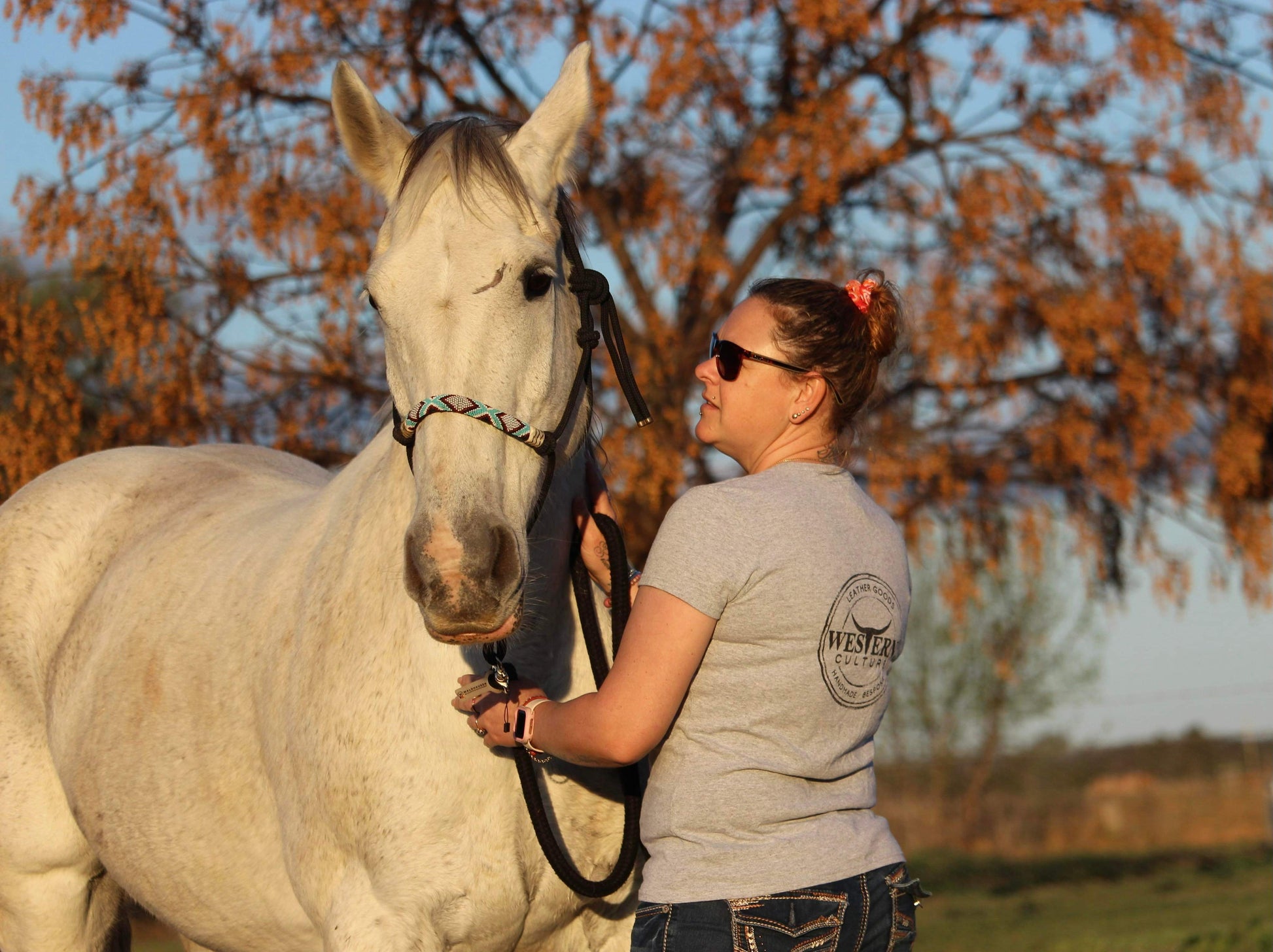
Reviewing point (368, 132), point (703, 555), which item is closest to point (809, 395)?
point (703, 555)

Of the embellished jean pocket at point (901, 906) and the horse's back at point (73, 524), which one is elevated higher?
the horse's back at point (73, 524)

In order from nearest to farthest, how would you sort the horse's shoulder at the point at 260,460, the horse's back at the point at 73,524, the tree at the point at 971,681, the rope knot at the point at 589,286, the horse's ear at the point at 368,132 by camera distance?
1. the horse's ear at the point at 368,132
2. the rope knot at the point at 589,286
3. the horse's back at the point at 73,524
4. the horse's shoulder at the point at 260,460
5. the tree at the point at 971,681

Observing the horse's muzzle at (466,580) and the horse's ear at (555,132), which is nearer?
the horse's muzzle at (466,580)

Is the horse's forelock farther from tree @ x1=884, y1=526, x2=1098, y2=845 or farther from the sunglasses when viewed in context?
tree @ x1=884, y1=526, x2=1098, y2=845

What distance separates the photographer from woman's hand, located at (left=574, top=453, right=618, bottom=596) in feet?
9.21

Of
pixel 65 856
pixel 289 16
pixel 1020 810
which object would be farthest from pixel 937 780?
pixel 65 856

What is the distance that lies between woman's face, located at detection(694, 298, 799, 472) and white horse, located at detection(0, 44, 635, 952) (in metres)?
0.34

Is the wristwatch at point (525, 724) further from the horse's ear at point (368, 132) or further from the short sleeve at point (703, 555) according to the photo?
the horse's ear at point (368, 132)

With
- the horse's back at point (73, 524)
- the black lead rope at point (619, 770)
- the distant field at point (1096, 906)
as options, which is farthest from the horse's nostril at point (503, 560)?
the distant field at point (1096, 906)

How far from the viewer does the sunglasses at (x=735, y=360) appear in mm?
2301

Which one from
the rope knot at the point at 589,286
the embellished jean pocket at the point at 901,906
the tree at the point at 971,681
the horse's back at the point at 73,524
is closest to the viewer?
the embellished jean pocket at the point at 901,906

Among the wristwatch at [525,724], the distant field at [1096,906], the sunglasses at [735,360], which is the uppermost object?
the sunglasses at [735,360]

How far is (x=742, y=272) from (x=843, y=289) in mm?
7751

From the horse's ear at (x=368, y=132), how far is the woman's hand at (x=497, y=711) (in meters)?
1.01
